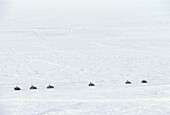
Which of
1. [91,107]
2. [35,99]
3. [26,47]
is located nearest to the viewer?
[91,107]

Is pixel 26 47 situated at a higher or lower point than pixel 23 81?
higher

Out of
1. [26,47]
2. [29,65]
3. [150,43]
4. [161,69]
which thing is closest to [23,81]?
[29,65]

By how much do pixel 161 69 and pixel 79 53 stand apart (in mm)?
5146

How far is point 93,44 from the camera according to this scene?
18.6 metres

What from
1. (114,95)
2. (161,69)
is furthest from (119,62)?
(114,95)

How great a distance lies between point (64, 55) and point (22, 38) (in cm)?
779

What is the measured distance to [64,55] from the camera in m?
14.9

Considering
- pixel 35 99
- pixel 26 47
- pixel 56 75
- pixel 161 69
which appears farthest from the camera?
pixel 26 47

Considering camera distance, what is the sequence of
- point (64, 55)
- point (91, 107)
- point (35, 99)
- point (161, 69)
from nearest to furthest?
point (91, 107)
point (35, 99)
point (161, 69)
point (64, 55)

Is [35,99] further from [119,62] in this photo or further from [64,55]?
[64,55]

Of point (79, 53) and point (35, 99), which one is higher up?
point (79, 53)

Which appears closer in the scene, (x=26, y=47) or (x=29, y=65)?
(x=29, y=65)

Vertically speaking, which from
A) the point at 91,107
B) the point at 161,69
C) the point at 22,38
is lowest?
the point at 91,107

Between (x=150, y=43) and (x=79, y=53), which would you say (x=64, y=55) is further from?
(x=150, y=43)
